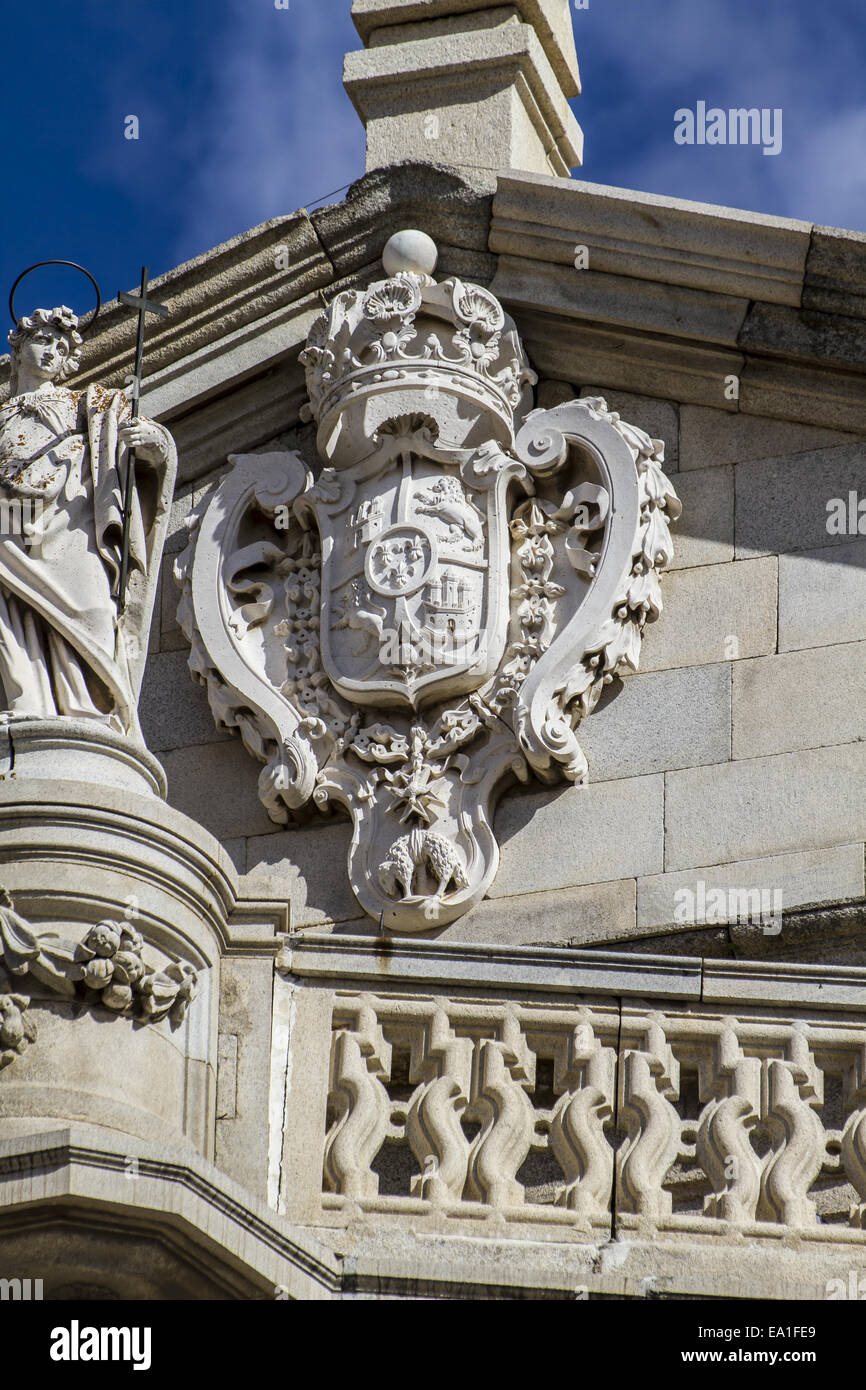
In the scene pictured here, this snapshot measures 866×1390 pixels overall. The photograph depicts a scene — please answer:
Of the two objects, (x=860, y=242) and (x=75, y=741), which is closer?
(x=75, y=741)

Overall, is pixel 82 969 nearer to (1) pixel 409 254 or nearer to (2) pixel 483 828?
(2) pixel 483 828

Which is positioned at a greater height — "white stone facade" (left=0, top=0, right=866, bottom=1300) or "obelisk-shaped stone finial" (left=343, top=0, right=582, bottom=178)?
"obelisk-shaped stone finial" (left=343, top=0, right=582, bottom=178)

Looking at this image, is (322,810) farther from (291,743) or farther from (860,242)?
(860,242)

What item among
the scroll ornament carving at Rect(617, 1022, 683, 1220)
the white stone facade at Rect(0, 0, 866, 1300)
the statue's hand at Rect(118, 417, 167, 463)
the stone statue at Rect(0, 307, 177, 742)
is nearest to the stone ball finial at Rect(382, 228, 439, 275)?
the white stone facade at Rect(0, 0, 866, 1300)

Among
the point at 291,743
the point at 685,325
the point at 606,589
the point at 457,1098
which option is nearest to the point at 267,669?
the point at 291,743

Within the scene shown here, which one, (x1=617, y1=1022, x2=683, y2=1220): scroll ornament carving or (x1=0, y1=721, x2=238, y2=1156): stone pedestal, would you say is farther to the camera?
(x1=617, y1=1022, x2=683, y2=1220): scroll ornament carving

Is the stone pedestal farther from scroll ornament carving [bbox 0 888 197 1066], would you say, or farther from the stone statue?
the stone statue

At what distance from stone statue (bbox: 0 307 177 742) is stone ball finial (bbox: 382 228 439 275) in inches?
74.8

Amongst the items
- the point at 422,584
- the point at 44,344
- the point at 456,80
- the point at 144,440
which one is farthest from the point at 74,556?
the point at 456,80

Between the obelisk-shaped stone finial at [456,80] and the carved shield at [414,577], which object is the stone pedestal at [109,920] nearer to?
the carved shield at [414,577]

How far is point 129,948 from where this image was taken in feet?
28.0

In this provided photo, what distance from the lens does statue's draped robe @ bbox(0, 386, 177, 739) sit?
9695mm

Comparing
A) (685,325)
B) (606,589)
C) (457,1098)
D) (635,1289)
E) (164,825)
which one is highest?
(685,325)

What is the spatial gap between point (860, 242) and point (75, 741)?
3.98 meters
